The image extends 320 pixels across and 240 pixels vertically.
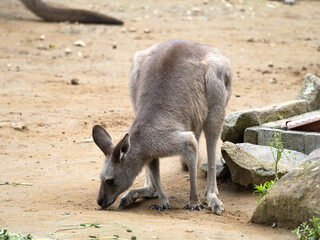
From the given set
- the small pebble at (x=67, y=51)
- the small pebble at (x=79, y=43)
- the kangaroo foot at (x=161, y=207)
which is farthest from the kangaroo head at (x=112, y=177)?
the small pebble at (x=79, y=43)

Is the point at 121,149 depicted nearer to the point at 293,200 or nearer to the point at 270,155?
the point at 293,200

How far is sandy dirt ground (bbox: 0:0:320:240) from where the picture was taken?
389 cm

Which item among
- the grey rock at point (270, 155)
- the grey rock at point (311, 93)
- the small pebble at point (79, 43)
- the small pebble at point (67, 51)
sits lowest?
the grey rock at point (270, 155)

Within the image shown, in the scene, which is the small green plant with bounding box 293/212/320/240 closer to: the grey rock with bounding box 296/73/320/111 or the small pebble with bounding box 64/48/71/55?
the grey rock with bounding box 296/73/320/111

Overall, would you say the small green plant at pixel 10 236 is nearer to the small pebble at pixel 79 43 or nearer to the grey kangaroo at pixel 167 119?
the grey kangaroo at pixel 167 119

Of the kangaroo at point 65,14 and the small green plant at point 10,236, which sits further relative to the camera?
the kangaroo at point 65,14

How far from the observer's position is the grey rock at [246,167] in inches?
187

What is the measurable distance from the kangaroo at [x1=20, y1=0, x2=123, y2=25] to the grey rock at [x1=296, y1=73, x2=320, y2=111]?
20.5ft

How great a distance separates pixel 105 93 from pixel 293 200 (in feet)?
16.4

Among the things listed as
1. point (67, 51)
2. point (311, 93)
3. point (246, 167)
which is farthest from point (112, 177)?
point (67, 51)

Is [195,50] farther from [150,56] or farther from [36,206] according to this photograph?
[36,206]

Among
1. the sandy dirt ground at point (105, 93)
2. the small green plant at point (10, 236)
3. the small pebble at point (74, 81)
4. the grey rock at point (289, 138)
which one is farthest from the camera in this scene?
the small pebble at point (74, 81)

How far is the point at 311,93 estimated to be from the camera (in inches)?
244

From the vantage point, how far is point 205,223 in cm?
397
